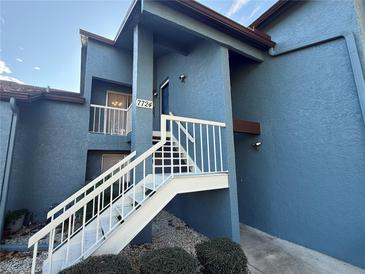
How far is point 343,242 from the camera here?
3520 millimetres

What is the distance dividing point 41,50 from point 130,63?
4.06 metres

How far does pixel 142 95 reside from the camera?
449 centimetres

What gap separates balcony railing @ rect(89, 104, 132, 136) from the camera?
6.85 meters

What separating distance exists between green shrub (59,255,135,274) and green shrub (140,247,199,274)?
28cm

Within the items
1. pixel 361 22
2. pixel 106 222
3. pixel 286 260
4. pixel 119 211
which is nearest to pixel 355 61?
pixel 361 22

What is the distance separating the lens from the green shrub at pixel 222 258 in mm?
2629

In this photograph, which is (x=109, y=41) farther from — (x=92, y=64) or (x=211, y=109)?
(x=211, y=109)

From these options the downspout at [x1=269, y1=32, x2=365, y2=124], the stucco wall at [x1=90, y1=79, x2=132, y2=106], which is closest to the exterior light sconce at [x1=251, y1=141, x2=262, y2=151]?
the downspout at [x1=269, y1=32, x2=365, y2=124]

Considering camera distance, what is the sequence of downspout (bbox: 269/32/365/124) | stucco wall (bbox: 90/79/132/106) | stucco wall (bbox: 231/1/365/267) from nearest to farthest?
downspout (bbox: 269/32/365/124) < stucco wall (bbox: 231/1/365/267) < stucco wall (bbox: 90/79/132/106)

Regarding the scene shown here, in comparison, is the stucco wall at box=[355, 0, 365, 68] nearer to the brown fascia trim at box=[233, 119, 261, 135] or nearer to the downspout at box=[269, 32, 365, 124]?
the downspout at box=[269, 32, 365, 124]

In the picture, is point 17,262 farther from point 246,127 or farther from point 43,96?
point 246,127

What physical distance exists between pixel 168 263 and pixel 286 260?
9.25ft

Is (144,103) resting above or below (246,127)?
above

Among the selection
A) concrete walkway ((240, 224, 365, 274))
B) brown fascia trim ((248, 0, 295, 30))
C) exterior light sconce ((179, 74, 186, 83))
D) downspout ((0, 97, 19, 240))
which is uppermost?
brown fascia trim ((248, 0, 295, 30))
